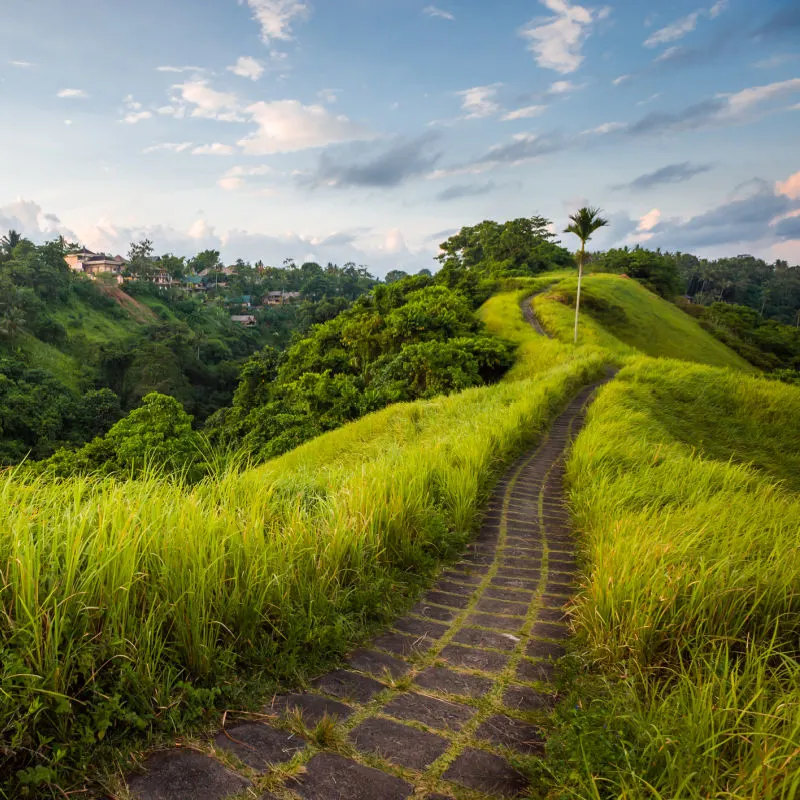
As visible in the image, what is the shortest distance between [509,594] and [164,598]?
2062mm

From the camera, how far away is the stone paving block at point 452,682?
7.49 ft

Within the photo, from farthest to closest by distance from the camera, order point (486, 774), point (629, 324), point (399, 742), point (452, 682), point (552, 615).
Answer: point (629, 324)
point (552, 615)
point (452, 682)
point (399, 742)
point (486, 774)

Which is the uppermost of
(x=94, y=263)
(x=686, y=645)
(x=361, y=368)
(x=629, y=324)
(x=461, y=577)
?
(x=94, y=263)

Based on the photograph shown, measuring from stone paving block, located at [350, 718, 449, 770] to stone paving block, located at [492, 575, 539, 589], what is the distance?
1.57m

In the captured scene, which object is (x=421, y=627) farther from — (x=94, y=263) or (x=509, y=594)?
(x=94, y=263)

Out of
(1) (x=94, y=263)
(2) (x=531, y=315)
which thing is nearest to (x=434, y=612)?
(2) (x=531, y=315)

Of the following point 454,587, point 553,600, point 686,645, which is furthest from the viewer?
point 454,587

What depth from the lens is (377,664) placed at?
248 cm

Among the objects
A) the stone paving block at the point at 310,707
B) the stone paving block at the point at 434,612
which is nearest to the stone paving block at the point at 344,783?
the stone paving block at the point at 310,707

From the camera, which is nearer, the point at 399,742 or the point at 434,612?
the point at 399,742

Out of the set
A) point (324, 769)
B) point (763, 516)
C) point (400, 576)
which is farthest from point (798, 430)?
point (324, 769)

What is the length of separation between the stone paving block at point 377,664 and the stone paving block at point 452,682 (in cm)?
11

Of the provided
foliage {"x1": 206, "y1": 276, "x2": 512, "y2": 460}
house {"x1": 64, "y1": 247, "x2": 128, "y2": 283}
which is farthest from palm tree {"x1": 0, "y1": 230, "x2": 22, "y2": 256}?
foliage {"x1": 206, "y1": 276, "x2": 512, "y2": 460}

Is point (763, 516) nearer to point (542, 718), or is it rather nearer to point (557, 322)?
point (542, 718)
